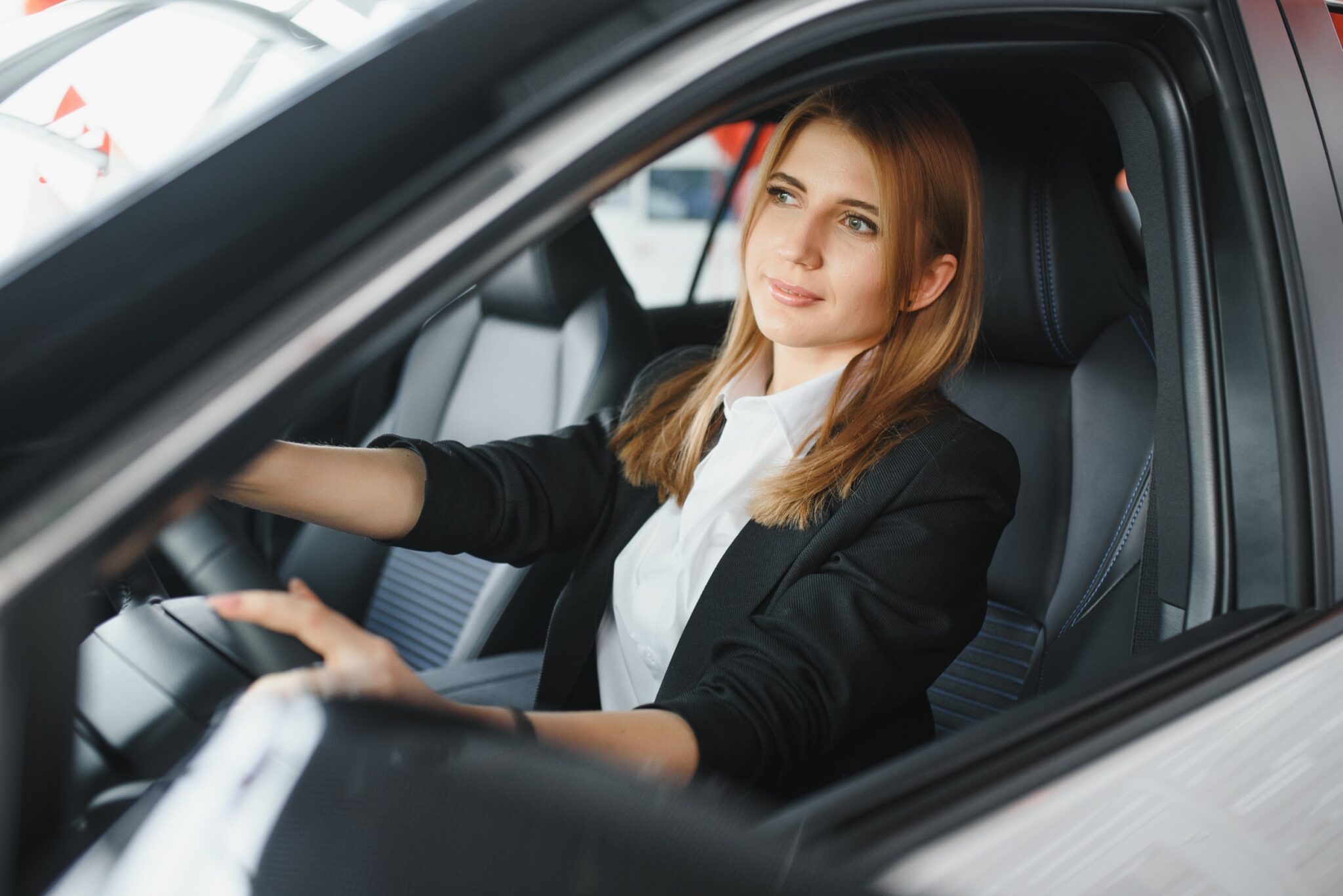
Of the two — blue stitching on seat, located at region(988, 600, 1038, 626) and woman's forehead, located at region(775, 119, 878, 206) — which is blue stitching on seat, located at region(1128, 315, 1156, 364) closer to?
blue stitching on seat, located at region(988, 600, 1038, 626)

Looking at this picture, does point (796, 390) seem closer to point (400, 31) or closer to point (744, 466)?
point (744, 466)

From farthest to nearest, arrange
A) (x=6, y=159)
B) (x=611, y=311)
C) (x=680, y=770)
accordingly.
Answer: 1. (x=611, y=311)
2. (x=680, y=770)
3. (x=6, y=159)

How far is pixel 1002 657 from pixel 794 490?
641mm

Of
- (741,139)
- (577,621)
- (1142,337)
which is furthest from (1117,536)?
(741,139)

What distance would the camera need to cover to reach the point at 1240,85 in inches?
38.6

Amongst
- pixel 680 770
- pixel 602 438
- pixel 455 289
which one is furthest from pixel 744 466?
pixel 455 289

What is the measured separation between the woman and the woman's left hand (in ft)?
1.14

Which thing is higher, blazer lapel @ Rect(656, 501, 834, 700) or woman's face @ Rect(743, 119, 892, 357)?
woman's face @ Rect(743, 119, 892, 357)

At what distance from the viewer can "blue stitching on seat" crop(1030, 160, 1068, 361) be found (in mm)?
1687

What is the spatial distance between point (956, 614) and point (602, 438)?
57 cm

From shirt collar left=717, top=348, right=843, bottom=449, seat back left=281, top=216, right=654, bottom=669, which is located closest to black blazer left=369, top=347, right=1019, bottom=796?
shirt collar left=717, top=348, right=843, bottom=449

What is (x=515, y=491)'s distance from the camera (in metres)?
→ 1.40

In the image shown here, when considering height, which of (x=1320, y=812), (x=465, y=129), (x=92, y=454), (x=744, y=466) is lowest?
(x=1320, y=812)

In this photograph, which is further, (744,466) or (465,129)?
(744,466)
